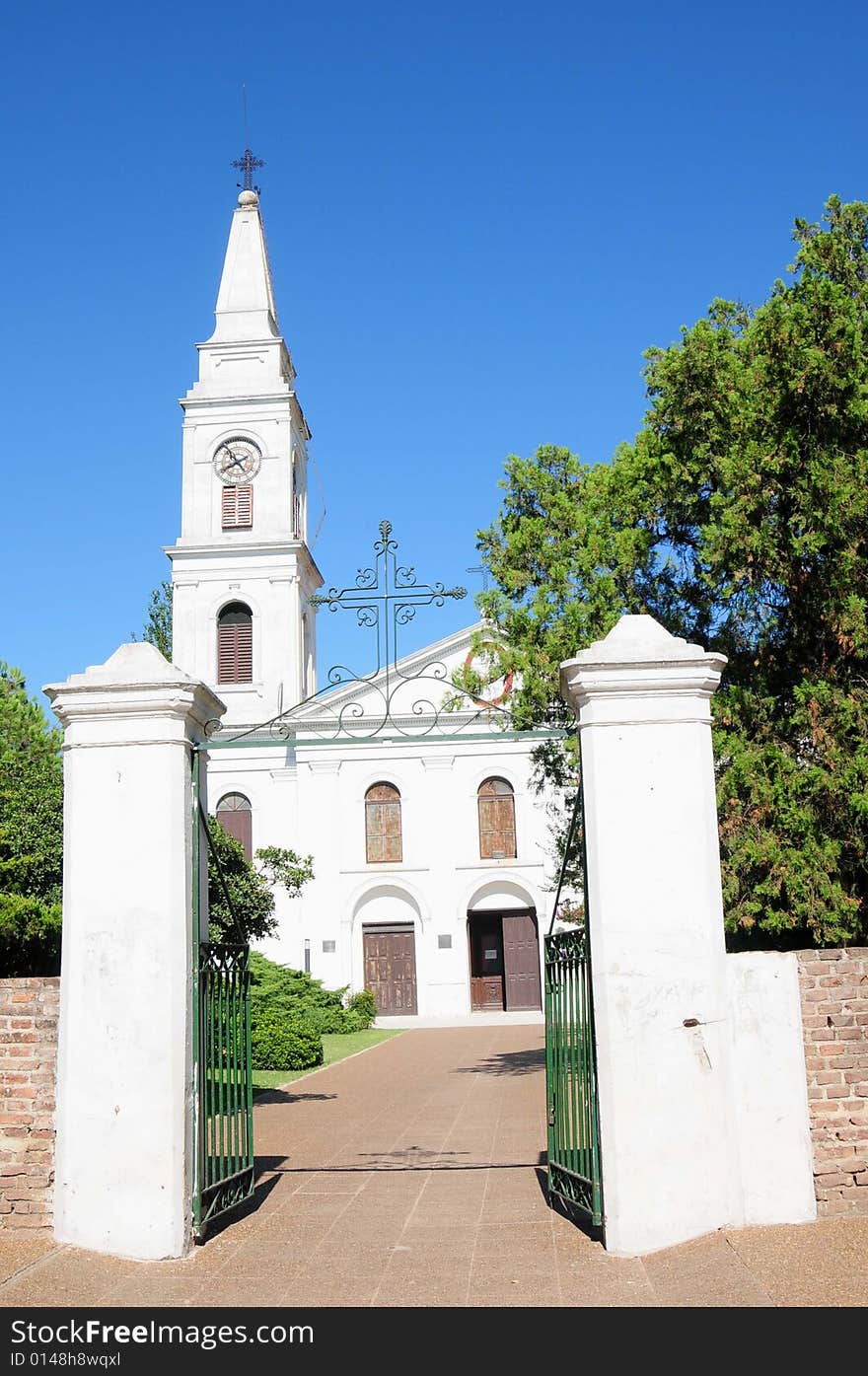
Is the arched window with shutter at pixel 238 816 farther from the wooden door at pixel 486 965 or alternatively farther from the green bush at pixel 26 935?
the green bush at pixel 26 935

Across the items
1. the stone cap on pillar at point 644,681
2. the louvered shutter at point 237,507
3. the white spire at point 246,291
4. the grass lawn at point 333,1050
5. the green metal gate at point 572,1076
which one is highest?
the white spire at point 246,291

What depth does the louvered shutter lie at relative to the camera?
35625mm

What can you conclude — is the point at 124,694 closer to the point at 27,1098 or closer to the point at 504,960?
the point at 27,1098

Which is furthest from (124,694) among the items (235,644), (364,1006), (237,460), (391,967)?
(237,460)

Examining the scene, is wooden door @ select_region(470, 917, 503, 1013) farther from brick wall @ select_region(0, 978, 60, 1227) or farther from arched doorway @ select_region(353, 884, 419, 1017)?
brick wall @ select_region(0, 978, 60, 1227)

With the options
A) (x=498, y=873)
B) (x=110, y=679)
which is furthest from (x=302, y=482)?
(x=110, y=679)

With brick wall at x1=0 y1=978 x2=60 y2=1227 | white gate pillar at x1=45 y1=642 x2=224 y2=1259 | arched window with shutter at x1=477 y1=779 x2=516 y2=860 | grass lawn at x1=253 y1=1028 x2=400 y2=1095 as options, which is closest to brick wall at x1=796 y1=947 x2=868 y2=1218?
white gate pillar at x1=45 y1=642 x2=224 y2=1259

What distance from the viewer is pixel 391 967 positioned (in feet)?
Result: 111

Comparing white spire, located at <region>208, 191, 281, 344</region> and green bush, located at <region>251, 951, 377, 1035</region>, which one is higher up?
white spire, located at <region>208, 191, 281, 344</region>

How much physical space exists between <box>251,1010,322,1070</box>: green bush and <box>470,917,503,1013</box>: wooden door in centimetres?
1435

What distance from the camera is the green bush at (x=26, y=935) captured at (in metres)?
11.8

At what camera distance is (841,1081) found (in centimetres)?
648

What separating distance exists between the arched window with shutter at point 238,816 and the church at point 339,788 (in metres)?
0.04

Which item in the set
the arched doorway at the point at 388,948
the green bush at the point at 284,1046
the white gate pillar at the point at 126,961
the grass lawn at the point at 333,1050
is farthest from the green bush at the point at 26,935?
the arched doorway at the point at 388,948
